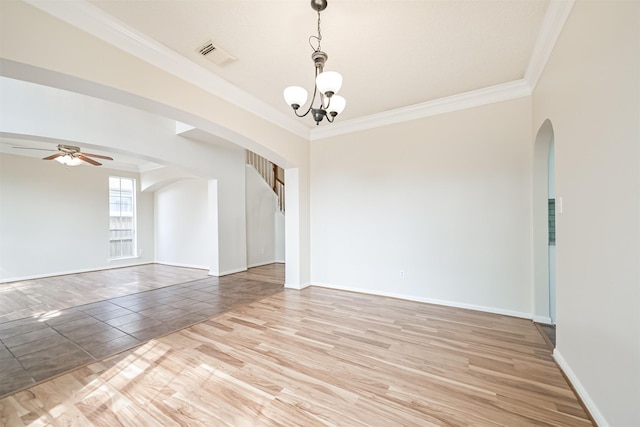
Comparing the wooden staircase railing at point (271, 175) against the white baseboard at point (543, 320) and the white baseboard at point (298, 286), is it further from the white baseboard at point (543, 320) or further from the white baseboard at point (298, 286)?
the white baseboard at point (543, 320)

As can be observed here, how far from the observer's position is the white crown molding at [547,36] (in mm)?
1970

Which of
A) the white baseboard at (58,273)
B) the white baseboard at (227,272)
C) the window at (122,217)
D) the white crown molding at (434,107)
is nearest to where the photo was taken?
the white crown molding at (434,107)

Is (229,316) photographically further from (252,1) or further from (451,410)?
(252,1)

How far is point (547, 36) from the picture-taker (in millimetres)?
2293

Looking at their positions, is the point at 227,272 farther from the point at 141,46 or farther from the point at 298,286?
the point at 141,46

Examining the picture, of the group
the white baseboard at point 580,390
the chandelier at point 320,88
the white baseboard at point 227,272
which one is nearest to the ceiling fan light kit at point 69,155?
the white baseboard at point 227,272

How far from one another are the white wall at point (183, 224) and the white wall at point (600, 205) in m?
7.07

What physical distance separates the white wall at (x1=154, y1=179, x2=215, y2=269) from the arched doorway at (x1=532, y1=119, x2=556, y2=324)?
6.89m

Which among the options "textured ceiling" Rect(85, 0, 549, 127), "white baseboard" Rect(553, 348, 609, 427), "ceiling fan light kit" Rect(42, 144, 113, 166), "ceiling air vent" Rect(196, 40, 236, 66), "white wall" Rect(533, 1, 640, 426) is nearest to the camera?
"white wall" Rect(533, 1, 640, 426)

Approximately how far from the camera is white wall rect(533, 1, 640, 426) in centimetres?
125

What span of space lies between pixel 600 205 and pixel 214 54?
3.44 meters

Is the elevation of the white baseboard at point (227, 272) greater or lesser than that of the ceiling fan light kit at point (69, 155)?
lesser

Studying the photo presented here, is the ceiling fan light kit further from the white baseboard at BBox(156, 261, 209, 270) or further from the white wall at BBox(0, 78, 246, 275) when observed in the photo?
the white baseboard at BBox(156, 261, 209, 270)

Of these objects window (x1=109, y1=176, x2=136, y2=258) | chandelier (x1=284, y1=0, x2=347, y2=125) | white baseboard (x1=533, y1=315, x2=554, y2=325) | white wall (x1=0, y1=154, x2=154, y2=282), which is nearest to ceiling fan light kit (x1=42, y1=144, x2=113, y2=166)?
white wall (x1=0, y1=154, x2=154, y2=282)
